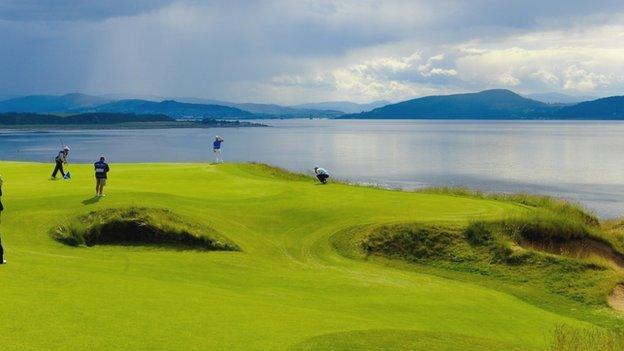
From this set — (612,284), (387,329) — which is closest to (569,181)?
(612,284)

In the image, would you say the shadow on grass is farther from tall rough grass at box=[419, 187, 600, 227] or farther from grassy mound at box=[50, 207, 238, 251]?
tall rough grass at box=[419, 187, 600, 227]

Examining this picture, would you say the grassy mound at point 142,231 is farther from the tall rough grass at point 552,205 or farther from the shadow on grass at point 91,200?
the tall rough grass at point 552,205

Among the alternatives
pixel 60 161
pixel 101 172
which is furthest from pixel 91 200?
pixel 60 161

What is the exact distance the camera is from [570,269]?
88.6 feet

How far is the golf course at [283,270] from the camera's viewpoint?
43.1ft

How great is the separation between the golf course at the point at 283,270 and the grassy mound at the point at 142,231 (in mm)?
98

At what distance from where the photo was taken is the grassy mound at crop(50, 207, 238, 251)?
91.2 ft

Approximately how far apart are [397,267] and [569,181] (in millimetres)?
71882

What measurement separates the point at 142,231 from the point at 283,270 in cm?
831

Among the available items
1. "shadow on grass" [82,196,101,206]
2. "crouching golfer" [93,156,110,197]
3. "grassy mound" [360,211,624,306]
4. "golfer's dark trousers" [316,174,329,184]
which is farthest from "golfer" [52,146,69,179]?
"grassy mound" [360,211,624,306]

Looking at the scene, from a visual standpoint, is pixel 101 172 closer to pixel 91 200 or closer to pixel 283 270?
pixel 91 200

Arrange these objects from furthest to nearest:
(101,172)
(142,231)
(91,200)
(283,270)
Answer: (91,200)
(101,172)
(142,231)
(283,270)

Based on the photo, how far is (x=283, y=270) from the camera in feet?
78.9

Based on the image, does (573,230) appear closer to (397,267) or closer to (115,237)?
(397,267)
